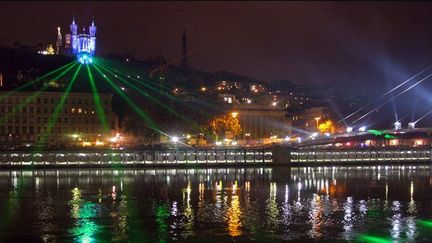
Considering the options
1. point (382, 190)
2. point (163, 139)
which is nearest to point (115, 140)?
point (163, 139)

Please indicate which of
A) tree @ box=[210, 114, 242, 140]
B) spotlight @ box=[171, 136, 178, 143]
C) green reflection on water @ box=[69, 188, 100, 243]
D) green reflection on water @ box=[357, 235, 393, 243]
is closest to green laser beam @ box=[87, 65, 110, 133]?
tree @ box=[210, 114, 242, 140]

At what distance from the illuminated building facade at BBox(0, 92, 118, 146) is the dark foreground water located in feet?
264

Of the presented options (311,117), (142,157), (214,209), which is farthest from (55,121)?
(214,209)

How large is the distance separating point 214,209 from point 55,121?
4072 inches

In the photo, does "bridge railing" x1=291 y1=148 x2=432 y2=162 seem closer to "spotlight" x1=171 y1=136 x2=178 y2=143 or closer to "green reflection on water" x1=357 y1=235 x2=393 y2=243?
"spotlight" x1=171 y1=136 x2=178 y2=143

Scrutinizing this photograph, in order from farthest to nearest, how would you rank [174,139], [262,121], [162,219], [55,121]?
[262,121] → [55,121] → [174,139] → [162,219]

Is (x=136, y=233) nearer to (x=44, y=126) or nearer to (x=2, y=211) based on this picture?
(x=2, y=211)

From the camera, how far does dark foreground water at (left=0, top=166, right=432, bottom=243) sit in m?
20.9

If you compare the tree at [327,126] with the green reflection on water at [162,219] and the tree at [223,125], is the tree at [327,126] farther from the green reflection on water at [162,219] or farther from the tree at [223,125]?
the green reflection on water at [162,219]

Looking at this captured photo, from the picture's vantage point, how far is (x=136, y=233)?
21047 millimetres

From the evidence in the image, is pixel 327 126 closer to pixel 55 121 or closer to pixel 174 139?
pixel 174 139

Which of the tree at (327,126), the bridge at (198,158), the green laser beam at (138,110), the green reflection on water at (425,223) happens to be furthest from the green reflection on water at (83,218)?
the tree at (327,126)

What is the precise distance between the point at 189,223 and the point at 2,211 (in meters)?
8.40

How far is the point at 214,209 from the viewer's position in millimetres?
26906
